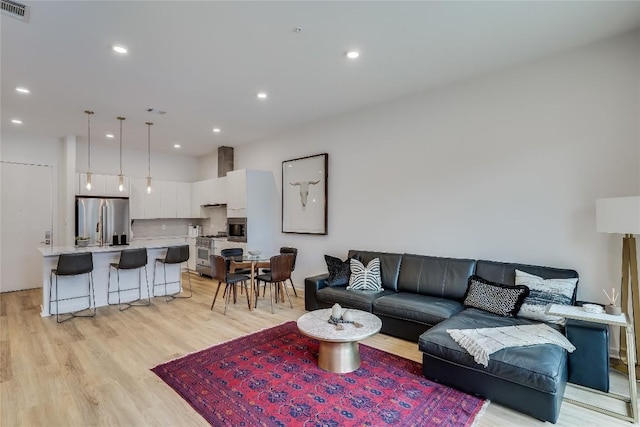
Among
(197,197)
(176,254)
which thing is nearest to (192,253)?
(197,197)

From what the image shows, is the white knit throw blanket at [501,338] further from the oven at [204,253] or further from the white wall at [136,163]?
the white wall at [136,163]

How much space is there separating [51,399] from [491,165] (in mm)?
4828

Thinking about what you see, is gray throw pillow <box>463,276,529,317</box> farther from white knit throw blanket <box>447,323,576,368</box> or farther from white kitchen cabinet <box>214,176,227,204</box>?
white kitchen cabinet <box>214,176,227,204</box>

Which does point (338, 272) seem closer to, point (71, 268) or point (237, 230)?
point (237, 230)

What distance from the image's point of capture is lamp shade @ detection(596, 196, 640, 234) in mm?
2508

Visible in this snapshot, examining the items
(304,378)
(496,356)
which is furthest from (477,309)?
(304,378)

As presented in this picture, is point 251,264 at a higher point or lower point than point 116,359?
higher

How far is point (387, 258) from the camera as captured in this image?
177 inches

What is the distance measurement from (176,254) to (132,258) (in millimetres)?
671

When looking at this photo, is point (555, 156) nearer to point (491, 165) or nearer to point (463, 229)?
point (491, 165)

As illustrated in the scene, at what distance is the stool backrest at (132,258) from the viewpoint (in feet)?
15.8

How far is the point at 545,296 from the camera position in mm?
3057

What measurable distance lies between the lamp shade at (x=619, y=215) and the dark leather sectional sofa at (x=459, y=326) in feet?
2.23

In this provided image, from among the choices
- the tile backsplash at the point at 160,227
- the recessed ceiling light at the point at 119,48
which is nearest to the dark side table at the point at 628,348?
the recessed ceiling light at the point at 119,48
